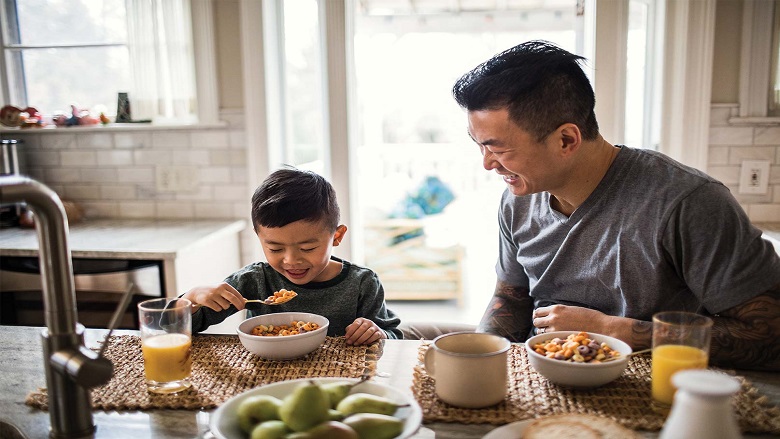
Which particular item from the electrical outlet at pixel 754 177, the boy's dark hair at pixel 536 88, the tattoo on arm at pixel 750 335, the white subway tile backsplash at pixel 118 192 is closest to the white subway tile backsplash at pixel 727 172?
the electrical outlet at pixel 754 177

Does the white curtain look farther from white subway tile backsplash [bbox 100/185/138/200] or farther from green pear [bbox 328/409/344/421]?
green pear [bbox 328/409/344/421]

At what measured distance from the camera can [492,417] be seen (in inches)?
42.6

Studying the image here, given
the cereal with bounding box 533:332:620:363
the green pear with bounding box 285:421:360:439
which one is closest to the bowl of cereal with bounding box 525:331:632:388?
the cereal with bounding box 533:332:620:363

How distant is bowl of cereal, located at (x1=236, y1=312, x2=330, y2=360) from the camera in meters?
1.31

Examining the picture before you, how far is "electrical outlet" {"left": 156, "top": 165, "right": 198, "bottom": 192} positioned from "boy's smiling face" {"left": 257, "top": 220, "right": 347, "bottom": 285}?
159 centimetres

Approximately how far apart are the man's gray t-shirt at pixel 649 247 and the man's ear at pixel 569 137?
11 centimetres

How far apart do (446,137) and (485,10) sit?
154 centimetres

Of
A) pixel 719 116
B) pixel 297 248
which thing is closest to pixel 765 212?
pixel 719 116

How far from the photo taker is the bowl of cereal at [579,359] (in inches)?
45.2

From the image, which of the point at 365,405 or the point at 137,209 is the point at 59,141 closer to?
the point at 137,209

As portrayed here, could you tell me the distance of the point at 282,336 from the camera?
4.37 ft

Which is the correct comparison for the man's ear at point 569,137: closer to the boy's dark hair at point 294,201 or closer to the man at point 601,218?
the man at point 601,218

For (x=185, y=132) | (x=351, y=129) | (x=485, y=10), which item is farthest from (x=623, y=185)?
(x=485, y=10)

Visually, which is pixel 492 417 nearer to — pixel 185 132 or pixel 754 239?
pixel 754 239
